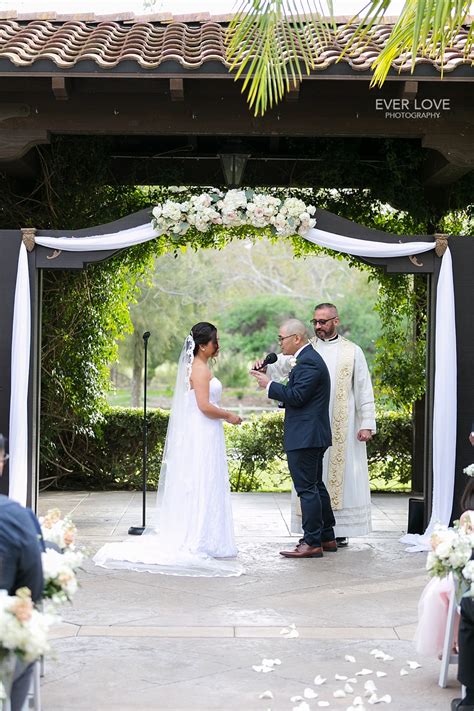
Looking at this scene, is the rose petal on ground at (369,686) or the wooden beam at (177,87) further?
the wooden beam at (177,87)

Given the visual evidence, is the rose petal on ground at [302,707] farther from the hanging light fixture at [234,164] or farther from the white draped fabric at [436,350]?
the hanging light fixture at [234,164]

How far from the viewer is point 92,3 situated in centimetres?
2189

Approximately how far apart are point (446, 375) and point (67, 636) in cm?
409

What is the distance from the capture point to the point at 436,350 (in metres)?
8.36

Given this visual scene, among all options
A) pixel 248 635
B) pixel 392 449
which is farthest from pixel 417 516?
pixel 392 449

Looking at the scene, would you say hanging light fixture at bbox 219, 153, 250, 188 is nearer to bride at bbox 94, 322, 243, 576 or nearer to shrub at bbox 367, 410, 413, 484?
bride at bbox 94, 322, 243, 576

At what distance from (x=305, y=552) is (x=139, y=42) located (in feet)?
14.9

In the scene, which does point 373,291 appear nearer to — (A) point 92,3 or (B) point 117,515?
(A) point 92,3

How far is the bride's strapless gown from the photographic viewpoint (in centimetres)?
768

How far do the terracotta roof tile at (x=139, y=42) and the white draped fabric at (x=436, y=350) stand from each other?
1413 millimetres

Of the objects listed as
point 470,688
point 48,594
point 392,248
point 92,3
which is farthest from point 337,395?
point 92,3

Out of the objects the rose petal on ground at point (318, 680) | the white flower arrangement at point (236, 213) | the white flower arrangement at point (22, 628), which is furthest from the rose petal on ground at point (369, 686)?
the white flower arrangement at point (236, 213)

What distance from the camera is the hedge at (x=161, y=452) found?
489 inches

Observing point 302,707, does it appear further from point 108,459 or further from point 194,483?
point 108,459
